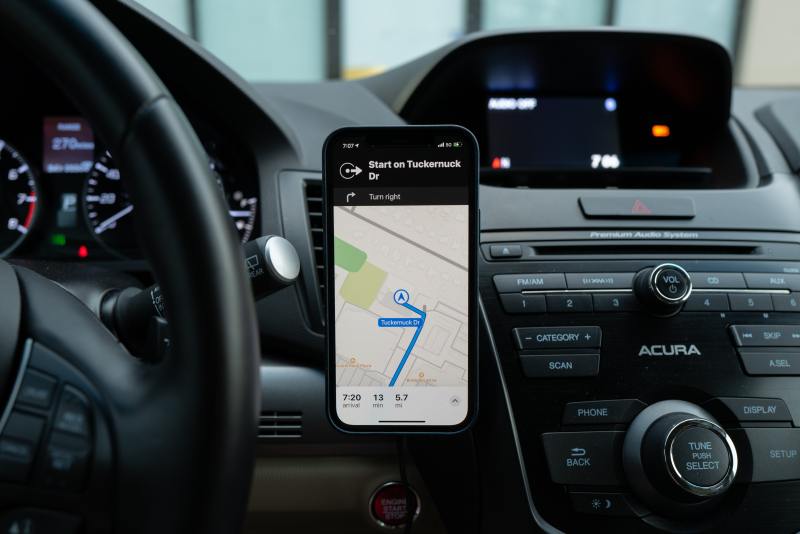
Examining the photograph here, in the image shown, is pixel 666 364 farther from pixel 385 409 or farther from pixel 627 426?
pixel 385 409

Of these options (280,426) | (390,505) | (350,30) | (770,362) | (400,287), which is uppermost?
(350,30)

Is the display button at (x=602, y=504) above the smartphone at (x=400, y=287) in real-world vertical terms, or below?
below

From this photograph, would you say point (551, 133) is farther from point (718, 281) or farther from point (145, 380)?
point (145, 380)

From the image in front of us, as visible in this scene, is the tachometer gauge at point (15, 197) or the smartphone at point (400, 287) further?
the tachometer gauge at point (15, 197)

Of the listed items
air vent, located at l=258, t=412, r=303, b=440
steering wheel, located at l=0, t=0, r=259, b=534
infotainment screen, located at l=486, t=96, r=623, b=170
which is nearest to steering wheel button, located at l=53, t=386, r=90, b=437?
steering wheel, located at l=0, t=0, r=259, b=534

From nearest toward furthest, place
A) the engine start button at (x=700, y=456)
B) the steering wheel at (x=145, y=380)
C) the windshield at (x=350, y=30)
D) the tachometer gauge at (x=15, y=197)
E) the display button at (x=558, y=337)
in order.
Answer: the steering wheel at (x=145, y=380)
the engine start button at (x=700, y=456)
the display button at (x=558, y=337)
the tachometer gauge at (x=15, y=197)
the windshield at (x=350, y=30)

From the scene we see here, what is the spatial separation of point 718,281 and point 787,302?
0.28 ft

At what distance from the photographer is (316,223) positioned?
0.89 m

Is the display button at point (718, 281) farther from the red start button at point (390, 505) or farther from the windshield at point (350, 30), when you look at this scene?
the windshield at point (350, 30)

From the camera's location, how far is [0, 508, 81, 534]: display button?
390 millimetres

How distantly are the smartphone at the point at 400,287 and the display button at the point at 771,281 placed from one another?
0.37 meters

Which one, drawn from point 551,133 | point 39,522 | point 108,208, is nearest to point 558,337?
point 551,133

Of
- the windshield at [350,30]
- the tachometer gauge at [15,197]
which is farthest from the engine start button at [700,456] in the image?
the windshield at [350,30]

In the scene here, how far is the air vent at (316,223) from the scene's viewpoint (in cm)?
88
